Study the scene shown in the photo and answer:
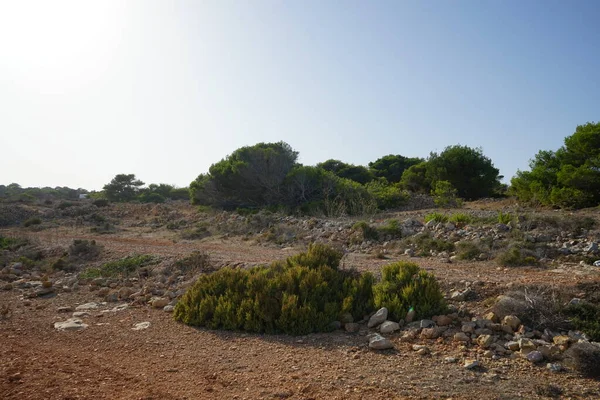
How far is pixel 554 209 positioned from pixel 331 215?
29.9ft

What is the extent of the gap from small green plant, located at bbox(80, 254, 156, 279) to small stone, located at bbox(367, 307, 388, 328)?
6.62 meters

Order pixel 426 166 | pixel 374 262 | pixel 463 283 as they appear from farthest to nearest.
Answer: pixel 426 166, pixel 374 262, pixel 463 283

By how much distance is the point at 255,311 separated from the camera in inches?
254

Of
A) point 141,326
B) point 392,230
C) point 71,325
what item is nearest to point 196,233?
point 392,230

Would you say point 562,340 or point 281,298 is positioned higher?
point 281,298

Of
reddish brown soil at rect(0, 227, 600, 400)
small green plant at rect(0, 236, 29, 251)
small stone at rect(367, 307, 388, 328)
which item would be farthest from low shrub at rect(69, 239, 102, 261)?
small stone at rect(367, 307, 388, 328)

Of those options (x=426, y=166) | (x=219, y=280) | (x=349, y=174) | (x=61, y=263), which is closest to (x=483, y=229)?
(x=219, y=280)

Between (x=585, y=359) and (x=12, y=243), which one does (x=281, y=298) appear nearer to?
(x=585, y=359)

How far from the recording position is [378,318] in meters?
6.07

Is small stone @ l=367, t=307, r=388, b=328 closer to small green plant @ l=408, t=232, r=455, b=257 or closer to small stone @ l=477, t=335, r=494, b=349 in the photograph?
small stone @ l=477, t=335, r=494, b=349

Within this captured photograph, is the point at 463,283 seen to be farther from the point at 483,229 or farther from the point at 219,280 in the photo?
the point at 483,229

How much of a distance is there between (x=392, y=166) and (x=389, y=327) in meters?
38.1

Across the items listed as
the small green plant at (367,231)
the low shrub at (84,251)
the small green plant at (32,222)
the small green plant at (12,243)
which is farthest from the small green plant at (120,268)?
the small green plant at (32,222)

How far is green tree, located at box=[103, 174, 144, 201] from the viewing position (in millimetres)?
41969
